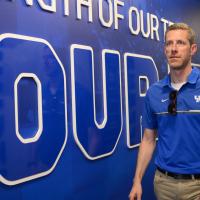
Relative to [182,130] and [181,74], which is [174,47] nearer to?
[181,74]

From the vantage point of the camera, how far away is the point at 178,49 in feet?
6.04

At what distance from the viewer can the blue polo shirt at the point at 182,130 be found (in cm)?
182

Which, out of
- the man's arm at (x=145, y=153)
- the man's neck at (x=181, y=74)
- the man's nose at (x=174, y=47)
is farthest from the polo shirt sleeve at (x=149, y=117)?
the man's nose at (x=174, y=47)

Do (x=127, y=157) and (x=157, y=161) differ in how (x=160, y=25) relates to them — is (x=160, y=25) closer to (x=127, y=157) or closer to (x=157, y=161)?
(x=127, y=157)

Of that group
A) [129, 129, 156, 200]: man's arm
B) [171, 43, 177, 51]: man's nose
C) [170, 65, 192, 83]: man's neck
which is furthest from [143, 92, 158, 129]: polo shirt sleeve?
[171, 43, 177, 51]: man's nose

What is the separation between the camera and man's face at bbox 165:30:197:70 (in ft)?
6.03

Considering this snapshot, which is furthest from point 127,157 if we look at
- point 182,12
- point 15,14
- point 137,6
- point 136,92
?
point 182,12

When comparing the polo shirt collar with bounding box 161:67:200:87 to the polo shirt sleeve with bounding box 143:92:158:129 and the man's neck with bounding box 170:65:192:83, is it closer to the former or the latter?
the man's neck with bounding box 170:65:192:83

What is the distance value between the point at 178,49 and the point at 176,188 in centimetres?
69

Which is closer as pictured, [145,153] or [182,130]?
[182,130]

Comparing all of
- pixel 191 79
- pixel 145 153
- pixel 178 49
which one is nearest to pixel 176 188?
pixel 145 153

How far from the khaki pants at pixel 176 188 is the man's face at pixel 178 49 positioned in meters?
0.57

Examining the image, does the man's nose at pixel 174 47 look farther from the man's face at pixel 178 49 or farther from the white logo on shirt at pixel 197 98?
the white logo on shirt at pixel 197 98

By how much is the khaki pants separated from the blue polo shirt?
0.18 ft
